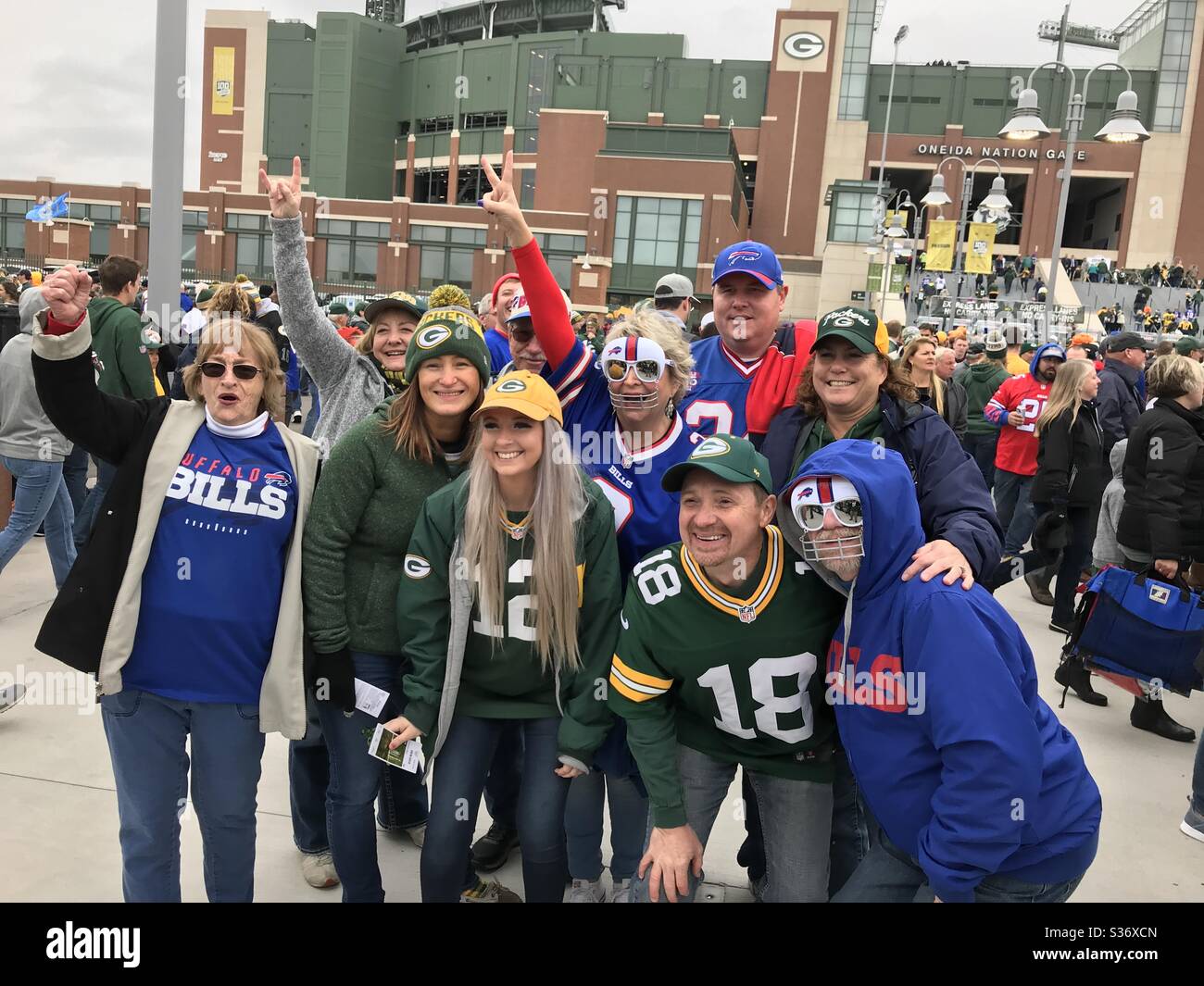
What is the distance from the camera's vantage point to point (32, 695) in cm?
496

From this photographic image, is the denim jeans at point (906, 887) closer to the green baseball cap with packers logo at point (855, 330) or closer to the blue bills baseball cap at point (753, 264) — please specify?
the green baseball cap with packers logo at point (855, 330)

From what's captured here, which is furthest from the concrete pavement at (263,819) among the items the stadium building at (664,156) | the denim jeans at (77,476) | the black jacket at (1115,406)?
the stadium building at (664,156)

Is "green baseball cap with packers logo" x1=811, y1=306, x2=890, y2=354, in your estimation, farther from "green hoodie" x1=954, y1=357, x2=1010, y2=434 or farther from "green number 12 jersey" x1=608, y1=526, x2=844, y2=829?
"green hoodie" x1=954, y1=357, x2=1010, y2=434

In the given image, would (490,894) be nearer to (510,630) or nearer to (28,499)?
(510,630)

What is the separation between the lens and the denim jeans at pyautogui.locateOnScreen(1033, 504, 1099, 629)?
728 cm

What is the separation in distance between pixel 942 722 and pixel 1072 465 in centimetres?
588

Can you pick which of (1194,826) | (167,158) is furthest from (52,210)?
(1194,826)

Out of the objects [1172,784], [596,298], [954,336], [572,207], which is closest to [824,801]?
[1172,784]

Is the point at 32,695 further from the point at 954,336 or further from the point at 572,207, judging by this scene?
the point at 572,207

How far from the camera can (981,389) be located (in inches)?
418

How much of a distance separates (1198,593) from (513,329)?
14.4 ft

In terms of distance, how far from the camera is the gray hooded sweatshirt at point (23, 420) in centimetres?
559

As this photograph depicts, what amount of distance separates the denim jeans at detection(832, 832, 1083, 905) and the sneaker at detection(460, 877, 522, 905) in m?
1.35

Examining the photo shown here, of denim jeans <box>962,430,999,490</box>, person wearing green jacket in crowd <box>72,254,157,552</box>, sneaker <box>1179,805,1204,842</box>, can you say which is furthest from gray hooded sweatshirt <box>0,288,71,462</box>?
denim jeans <box>962,430,999,490</box>
